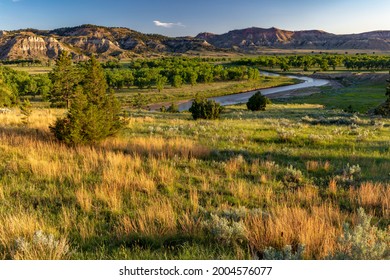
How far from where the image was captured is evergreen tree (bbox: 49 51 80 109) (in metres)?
52.9

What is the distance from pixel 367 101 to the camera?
63156 millimetres

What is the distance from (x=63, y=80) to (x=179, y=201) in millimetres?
55506

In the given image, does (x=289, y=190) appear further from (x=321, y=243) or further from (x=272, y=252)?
(x=272, y=252)

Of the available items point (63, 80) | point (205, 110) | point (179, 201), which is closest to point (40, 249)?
point (179, 201)

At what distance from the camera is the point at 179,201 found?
5957mm

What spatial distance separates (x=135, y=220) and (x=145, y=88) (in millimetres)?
107516

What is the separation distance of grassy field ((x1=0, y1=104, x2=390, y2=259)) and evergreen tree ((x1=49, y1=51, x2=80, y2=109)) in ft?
152

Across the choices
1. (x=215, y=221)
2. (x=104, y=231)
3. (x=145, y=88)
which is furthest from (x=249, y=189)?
(x=145, y=88)

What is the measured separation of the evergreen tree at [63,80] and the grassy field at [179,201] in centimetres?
4632

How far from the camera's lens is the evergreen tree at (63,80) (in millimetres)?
52906

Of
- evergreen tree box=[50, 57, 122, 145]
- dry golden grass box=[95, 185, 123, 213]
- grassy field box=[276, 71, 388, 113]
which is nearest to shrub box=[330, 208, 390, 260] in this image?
dry golden grass box=[95, 185, 123, 213]

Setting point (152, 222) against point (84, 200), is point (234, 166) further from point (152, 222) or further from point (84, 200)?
point (84, 200)

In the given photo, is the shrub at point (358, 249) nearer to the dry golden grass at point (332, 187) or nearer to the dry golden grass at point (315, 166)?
the dry golden grass at point (332, 187)

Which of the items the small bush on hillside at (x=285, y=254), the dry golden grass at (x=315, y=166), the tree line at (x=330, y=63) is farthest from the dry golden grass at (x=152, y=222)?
the tree line at (x=330, y=63)
